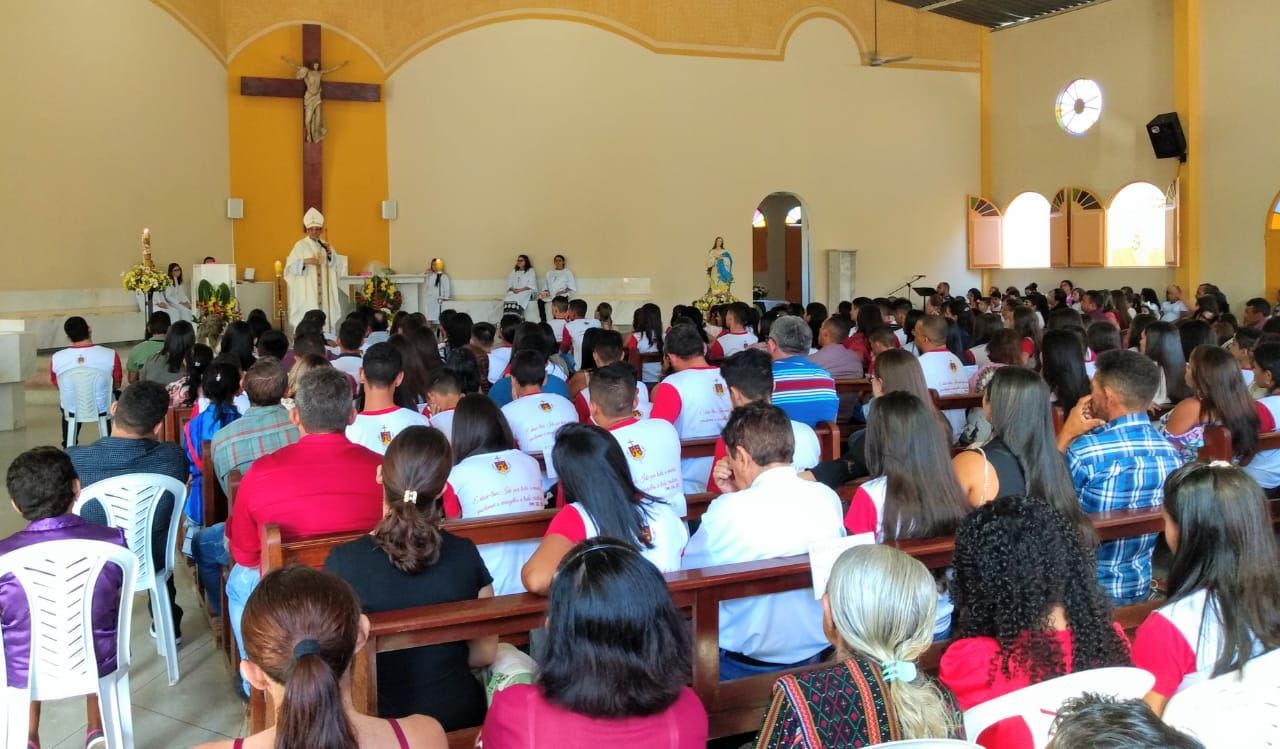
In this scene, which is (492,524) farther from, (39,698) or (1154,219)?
(1154,219)

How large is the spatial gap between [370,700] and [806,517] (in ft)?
4.20

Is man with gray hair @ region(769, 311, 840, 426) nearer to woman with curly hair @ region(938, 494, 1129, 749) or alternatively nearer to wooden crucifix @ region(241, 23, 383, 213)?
woman with curly hair @ region(938, 494, 1129, 749)

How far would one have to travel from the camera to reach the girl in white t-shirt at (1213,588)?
91.4 inches

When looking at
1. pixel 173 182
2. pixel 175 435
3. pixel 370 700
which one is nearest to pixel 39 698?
pixel 370 700

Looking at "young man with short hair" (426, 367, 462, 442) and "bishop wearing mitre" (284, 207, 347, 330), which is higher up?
"bishop wearing mitre" (284, 207, 347, 330)

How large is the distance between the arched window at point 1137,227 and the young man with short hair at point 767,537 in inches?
538

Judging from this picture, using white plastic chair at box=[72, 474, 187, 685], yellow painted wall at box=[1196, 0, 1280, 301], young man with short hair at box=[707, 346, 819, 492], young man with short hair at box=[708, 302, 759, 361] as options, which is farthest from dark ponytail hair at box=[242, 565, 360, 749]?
yellow painted wall at box=[1196, 0, 1280, 301]

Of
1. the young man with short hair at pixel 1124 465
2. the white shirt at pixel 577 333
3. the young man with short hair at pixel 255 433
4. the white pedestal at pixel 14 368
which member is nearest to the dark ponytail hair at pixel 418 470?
the young man with short hair at pixel 255 433

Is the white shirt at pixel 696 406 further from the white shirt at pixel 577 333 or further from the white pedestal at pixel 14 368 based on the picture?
the white pedestal at pixel 14 368

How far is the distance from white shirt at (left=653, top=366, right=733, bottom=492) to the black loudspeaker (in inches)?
444

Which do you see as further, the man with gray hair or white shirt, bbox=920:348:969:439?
white shirt, bbox=920:348:969:439

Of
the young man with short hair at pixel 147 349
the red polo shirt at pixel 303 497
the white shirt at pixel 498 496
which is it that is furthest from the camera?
the young man with short hair at pixel 147 349

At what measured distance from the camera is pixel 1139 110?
15.3 m

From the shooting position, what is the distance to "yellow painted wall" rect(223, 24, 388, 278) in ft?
47.0
